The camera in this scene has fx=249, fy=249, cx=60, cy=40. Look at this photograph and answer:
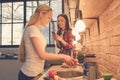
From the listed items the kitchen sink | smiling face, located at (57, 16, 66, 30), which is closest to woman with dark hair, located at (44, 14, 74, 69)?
smiling face, located at (57, 16, 66, 30)

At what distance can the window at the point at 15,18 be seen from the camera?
26.2 ft

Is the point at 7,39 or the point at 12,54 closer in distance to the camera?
the point at 12,54

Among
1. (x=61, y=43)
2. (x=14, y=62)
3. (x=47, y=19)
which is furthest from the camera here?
(x=14, y=62)

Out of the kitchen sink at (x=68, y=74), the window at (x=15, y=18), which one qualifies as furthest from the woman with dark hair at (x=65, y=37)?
the window at (x=15, y=18)

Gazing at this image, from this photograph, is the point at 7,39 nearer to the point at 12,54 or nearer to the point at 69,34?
the point at 12,54

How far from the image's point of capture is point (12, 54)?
760 centimetres

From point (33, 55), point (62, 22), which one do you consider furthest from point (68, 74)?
point (62, 22)

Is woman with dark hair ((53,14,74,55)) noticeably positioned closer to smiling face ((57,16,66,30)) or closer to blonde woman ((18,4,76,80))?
smiling face ((57,16,66,30))

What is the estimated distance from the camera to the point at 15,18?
811 centimetres

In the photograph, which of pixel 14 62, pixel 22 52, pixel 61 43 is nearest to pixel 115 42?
pixel 22 52

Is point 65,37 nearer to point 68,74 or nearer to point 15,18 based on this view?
point 68,74

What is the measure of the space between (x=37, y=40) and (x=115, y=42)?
665 millimetres

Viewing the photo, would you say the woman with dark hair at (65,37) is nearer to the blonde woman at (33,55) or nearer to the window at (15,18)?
the blonde woman at (33,55)

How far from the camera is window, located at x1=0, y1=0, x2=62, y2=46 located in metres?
7.98
